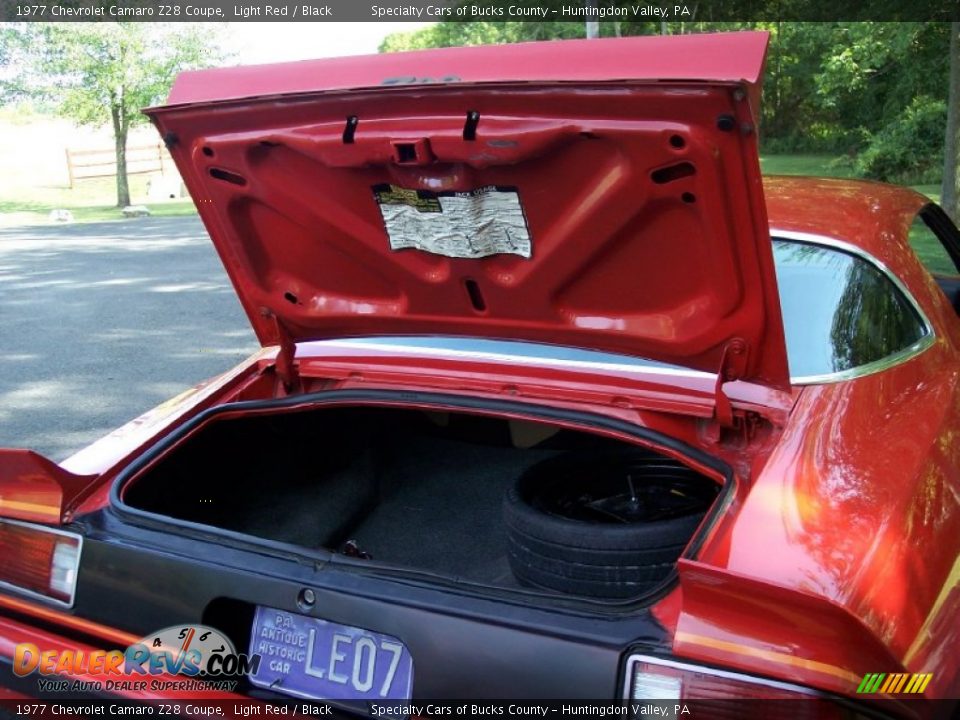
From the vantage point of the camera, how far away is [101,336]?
23.8 ft

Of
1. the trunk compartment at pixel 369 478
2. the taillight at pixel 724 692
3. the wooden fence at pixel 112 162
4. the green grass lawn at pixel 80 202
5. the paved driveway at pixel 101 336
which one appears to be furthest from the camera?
the wooden fence at pixel 112 162

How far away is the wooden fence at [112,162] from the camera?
26739 mm

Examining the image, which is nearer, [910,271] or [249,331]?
[910,271]

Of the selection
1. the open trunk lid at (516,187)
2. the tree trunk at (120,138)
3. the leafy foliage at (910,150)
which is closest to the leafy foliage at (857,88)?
the leafy foliage at (910,150)

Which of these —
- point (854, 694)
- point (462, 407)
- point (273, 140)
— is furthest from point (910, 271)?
point (273, 140)

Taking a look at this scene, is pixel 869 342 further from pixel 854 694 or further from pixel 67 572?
pixel 67 572

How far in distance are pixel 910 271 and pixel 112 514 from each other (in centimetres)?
237

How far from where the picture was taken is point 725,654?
1.45 meters

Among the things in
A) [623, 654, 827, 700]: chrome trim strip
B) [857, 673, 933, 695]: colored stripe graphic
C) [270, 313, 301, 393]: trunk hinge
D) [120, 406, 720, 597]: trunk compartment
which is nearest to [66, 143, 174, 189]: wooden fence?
[120, 406, 720, 597]: trunk compartment

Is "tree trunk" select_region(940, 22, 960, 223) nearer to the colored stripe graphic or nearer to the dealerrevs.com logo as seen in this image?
the colored stripe graphic

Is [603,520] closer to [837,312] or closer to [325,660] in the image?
[837,312]

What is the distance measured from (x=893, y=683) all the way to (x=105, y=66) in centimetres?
2126

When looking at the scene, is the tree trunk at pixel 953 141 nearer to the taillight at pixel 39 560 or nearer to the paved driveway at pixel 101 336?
the paved driveway at pixel 101 336

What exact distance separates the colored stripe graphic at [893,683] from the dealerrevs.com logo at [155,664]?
1.21 m
